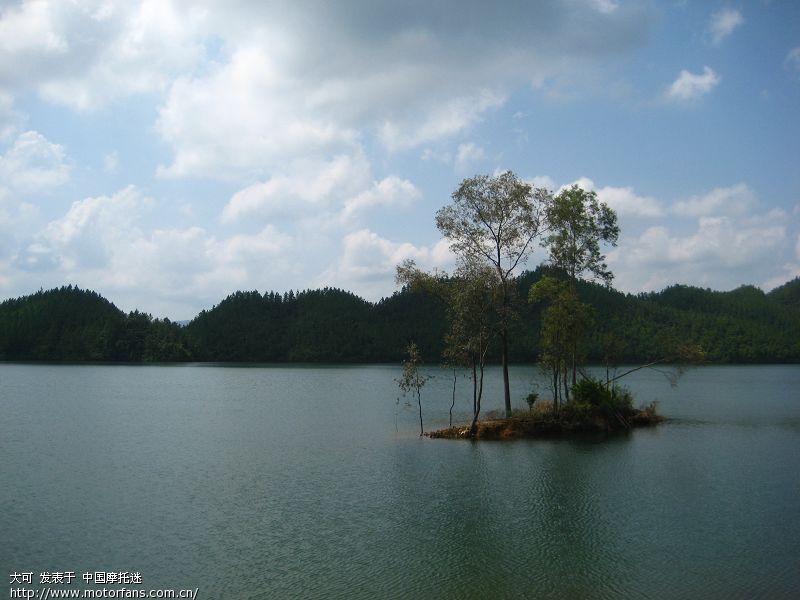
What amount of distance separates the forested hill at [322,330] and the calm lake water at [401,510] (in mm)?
106075

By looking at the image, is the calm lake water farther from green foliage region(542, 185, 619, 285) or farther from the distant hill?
the distant hill

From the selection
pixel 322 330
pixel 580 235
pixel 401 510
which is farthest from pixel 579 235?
pixel 322 330

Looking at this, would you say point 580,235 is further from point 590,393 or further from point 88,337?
point 88,337

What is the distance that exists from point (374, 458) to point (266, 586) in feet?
47.4

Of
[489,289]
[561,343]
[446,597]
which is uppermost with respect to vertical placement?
[489,289]

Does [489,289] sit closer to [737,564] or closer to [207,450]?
[207,450]

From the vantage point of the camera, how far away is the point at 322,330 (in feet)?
552

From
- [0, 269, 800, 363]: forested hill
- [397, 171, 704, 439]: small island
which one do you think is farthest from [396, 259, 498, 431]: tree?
[0, 269, 800, 363]: forested hill

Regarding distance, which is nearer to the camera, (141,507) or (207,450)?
(141,507)

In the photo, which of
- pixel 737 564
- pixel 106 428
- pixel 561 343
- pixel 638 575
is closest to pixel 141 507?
pixel 638 575

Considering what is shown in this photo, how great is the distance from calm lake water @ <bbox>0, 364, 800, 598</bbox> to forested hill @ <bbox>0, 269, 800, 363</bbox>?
106 m

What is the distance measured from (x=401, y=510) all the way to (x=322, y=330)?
151m

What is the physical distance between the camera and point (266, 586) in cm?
1316

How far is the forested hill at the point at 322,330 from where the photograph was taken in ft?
484
